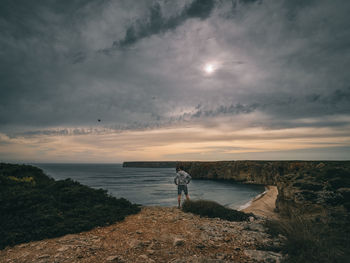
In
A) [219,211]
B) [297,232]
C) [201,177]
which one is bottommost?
[201,177]

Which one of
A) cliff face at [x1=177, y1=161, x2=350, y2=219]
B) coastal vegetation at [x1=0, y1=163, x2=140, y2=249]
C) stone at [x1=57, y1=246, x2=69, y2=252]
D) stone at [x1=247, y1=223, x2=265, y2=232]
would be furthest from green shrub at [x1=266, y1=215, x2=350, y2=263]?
coastal vegetation at [x1=0, y1=163, x2=140, y2=249]

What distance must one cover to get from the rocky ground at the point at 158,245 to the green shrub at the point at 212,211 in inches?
51.2

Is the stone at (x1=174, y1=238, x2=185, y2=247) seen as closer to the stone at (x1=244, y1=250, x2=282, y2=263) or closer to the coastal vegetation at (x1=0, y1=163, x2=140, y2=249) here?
the stone at (x1=244, y1=250, x2=282, y2=263)

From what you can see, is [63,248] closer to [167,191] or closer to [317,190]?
[317,190]

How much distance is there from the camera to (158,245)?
20.0ft

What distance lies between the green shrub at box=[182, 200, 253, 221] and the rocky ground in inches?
51.2

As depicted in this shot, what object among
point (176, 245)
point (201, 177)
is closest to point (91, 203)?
A: point (176, 245)

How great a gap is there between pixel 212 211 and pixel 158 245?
4.76 metres

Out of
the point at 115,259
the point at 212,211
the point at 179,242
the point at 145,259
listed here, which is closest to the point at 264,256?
the point at 179,242

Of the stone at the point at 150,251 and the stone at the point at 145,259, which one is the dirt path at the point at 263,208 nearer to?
the stone at the point at 150,251

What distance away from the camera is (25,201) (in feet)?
29.5

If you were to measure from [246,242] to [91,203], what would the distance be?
8.64 meters

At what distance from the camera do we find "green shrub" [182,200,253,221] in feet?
31.3

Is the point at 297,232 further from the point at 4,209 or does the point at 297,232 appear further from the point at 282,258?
the point at 4,209
